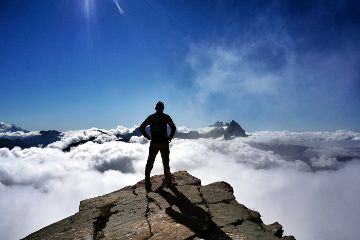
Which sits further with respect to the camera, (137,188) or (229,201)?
(137,188)

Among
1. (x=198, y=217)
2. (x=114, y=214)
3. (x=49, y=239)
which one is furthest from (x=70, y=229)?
(x=198, y=217)

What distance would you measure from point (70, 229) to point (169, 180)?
4.21 m

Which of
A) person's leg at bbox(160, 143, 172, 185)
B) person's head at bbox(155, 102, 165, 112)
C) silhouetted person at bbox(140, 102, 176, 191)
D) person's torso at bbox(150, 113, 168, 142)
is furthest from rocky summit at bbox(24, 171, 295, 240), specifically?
person's head at bbox(155, 102, 165, 112)

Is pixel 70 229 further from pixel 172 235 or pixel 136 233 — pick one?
pixel 172 235

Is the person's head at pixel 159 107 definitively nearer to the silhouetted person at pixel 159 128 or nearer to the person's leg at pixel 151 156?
the silhouetted person at pixel 159 128

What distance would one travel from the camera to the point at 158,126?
1070 centimetres

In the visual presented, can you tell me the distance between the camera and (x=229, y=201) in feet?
32.2

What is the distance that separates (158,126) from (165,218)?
384 cm

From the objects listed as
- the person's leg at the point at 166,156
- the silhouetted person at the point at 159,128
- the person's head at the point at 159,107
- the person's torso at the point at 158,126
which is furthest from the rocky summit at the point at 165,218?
the person's head at the point at 159,107

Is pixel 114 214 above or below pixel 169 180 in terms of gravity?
below

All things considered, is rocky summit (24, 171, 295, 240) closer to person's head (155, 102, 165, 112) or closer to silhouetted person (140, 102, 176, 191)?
silhouetted person (140, 102, 176, 191)

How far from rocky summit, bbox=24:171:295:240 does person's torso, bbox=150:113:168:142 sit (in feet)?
6.53

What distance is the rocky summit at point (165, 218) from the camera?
708 cm

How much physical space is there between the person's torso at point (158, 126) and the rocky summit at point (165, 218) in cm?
199
